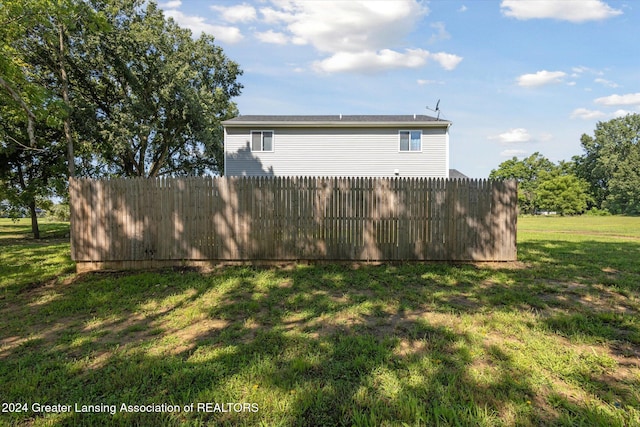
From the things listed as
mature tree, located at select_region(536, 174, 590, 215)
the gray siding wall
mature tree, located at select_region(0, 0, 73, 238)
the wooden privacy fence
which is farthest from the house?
mature tree, located at select_region(536, 174, 590, 215)

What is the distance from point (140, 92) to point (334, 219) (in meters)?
15.5

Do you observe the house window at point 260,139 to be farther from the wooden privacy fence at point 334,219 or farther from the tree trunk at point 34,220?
the wooden privacy fence at point 334,219

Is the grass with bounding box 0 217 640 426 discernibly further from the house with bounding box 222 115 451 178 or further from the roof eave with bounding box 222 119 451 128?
the roof eave with bounding box 222 119 451 128

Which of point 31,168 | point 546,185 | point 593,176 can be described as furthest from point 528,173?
point 31,168

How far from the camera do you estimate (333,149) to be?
16.7 meters

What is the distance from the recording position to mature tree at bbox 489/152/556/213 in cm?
5328

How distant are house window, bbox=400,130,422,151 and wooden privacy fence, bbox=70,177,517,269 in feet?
34.2

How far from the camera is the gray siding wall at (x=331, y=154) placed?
16.5 metres

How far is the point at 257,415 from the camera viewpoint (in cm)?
Answer: 210

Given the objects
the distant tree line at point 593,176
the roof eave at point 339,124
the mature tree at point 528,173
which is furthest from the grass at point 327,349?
the mature tree at point 528,173

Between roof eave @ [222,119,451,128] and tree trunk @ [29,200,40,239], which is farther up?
roof eave @ [222,119,451,128]

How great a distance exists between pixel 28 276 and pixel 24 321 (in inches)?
106

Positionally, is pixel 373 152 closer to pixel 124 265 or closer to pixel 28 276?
pixel 124 265

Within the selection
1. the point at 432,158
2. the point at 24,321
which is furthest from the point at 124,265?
the point at 432,158
